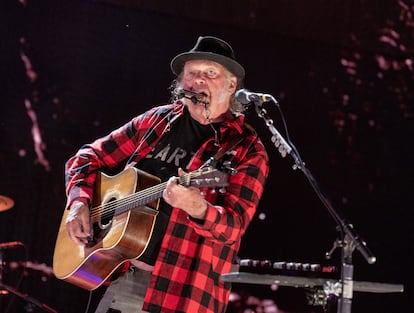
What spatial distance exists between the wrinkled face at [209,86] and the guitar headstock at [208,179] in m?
0.62

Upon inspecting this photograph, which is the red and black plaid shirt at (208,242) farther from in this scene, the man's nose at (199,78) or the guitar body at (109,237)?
the man's nose at (199,78)

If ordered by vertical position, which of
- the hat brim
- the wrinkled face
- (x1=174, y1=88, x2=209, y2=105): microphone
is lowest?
(x1=174, y1=88, x2=209, y2=105): microphone

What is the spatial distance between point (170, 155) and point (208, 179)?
23.3 inches

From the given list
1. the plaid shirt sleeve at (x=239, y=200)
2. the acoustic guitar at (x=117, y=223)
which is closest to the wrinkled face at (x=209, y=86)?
the plaid shirt sleeve at (x=239, y=200)

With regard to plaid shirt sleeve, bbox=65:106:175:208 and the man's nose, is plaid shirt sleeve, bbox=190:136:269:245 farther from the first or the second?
plaid shirt sleeve, bbox=65:106:175:208

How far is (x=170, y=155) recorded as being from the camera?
10.0 feet

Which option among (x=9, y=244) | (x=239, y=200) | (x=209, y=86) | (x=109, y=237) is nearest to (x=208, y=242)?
(x=239, y=200)

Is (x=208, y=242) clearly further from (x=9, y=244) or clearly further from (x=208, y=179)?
(x=9, y=244)

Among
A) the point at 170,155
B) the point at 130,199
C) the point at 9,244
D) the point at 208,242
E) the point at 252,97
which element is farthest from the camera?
the point at 9,244

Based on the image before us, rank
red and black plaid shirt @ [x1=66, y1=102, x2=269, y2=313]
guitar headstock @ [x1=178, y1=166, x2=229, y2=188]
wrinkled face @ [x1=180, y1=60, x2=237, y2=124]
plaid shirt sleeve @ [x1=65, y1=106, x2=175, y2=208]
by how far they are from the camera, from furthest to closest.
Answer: plaid shirt sleeve @ [x1=65, y1=106, x2=175, y2=208], wrinkled face @ [x1=180, y1=60, x2=237, y2=124], red and black plaid shirt @ [x1=66, y1=102, x2=269, y2=313], guitar headstock @ [x1=178, y1=166, x2=229, y2=188]

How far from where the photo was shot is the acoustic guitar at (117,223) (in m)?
2.78

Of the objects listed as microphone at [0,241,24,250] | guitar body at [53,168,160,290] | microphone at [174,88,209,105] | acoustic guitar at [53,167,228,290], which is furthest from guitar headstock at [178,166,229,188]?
microphone at [0,241,24,250]

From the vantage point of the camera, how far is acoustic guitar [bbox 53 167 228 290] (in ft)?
9.13

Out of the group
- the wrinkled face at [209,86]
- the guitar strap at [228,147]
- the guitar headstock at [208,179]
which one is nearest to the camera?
the guitar headstock at [208,179]
